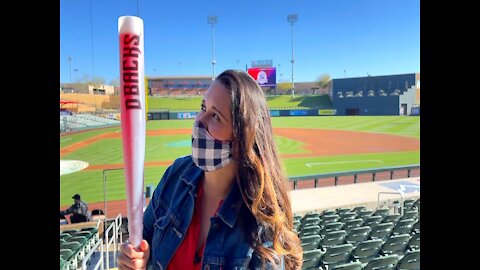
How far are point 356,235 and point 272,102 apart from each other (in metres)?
55.1

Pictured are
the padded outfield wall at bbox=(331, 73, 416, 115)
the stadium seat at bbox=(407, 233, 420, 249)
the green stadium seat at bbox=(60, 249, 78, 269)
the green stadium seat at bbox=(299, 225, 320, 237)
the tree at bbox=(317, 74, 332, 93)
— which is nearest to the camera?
the green stadium seat at bbox=(60, 249, 78, 269)

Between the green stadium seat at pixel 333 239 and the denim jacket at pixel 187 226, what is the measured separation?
4611mm

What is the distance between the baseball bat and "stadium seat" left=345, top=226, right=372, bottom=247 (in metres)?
5.51

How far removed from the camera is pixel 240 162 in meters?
1.39

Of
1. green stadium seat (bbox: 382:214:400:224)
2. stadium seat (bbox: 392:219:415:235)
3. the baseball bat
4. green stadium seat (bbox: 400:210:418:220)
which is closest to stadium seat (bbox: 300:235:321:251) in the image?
stadium seat (bbox: 392:219:415:235)

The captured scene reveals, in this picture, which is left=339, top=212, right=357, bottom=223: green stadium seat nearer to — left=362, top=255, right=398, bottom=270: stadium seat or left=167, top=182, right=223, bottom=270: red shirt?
left=362, top=255, right=398, bottom=270: stadium seat

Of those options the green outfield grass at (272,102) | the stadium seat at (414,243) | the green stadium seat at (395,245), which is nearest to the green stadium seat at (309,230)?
the green stadium seat at (395,245)

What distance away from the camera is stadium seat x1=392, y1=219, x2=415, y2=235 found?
21.0 feet

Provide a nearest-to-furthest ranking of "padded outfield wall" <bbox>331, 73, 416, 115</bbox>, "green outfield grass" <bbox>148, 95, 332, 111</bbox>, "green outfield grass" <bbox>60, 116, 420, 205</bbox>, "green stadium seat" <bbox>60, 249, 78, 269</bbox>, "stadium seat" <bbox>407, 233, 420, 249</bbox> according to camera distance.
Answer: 1. "green stadium seat" <bbox>60, 249, 78, 269</bbox>
2. "stadium seat" <bbox>407, 233, 420, 249</bbox>
3. "green outfield grass" <bbox>60, 116, 420, 205</bbox>
4. "padded outfield wall" <bbox>331, 73, 416, 115</bbox>
5. "green outfield grass" <bbox>148, 95, 332, 111</bbox>
